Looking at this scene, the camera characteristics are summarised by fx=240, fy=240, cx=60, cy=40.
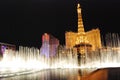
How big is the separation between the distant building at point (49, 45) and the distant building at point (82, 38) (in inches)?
207

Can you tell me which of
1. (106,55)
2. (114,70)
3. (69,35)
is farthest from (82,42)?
(114,70)

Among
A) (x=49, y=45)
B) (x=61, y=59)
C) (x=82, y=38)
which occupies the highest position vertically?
(x=82, y=38)

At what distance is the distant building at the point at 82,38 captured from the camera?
192ft

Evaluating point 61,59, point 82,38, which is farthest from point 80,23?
point 61,59

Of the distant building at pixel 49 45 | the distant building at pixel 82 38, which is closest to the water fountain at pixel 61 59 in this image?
the distant building at pixel 49 45

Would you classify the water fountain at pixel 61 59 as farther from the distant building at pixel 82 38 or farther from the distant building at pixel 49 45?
the distant building at pixel 82 38

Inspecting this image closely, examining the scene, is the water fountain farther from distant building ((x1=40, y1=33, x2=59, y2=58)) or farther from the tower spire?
the tower spire

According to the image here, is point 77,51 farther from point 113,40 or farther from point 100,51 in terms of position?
point 113,40

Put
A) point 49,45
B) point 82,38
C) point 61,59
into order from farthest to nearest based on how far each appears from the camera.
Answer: point 82,38 < point 49,45 < point 61,59

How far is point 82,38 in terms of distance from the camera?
6134 centimetres

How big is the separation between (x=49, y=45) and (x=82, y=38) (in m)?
9.89

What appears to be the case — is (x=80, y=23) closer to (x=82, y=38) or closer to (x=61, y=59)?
(x=82, y=38)

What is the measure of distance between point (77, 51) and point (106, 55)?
13.0 metres

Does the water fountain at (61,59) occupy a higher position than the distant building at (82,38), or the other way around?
the distant building at (82,38)
